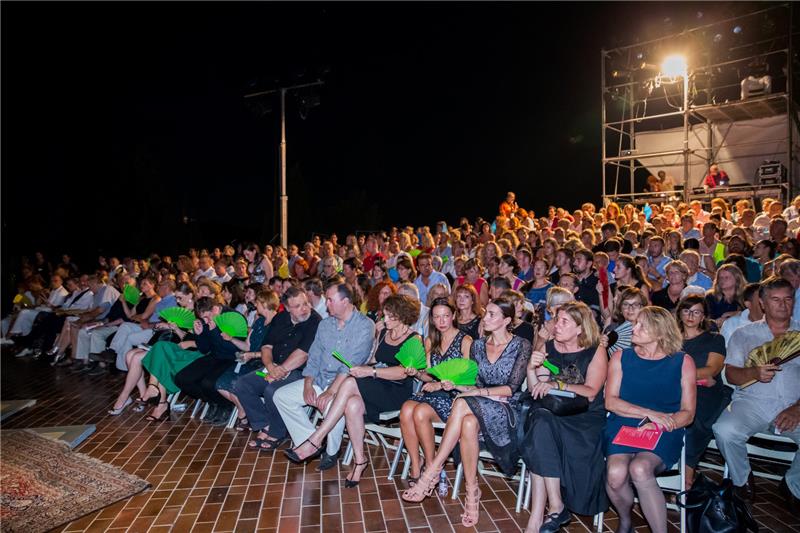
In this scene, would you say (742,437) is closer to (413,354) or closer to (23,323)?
(413,354)

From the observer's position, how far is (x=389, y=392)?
4.66m

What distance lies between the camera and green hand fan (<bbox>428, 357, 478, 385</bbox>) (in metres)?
4.09

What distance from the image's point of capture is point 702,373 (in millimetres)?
4004

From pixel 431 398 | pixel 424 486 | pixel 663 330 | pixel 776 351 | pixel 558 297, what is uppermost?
pixel 558 297

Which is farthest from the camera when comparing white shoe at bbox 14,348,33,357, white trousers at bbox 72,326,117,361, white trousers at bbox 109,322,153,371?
white shoe at bbox 14,348,33,357

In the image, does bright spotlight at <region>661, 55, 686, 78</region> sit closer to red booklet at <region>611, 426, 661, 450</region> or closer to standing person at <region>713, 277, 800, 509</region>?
standing person at <region>713, 277, 800, 509</region>

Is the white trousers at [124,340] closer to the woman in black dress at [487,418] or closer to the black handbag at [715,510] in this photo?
the woman in black dress at [487,418]

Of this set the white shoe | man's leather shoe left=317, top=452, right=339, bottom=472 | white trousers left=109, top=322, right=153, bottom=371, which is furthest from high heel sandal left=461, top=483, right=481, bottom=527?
the white shoe

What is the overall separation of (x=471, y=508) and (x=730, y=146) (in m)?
17.2

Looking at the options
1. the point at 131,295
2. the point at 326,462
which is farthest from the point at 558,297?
the point at 131,295

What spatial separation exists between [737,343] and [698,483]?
135 centimetres

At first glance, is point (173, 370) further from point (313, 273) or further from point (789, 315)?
point (789, 315)

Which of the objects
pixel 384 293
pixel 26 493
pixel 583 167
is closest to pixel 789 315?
pixel 384 293

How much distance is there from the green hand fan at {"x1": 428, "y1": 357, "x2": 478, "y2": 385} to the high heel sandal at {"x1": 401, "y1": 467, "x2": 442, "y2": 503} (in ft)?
2.12
